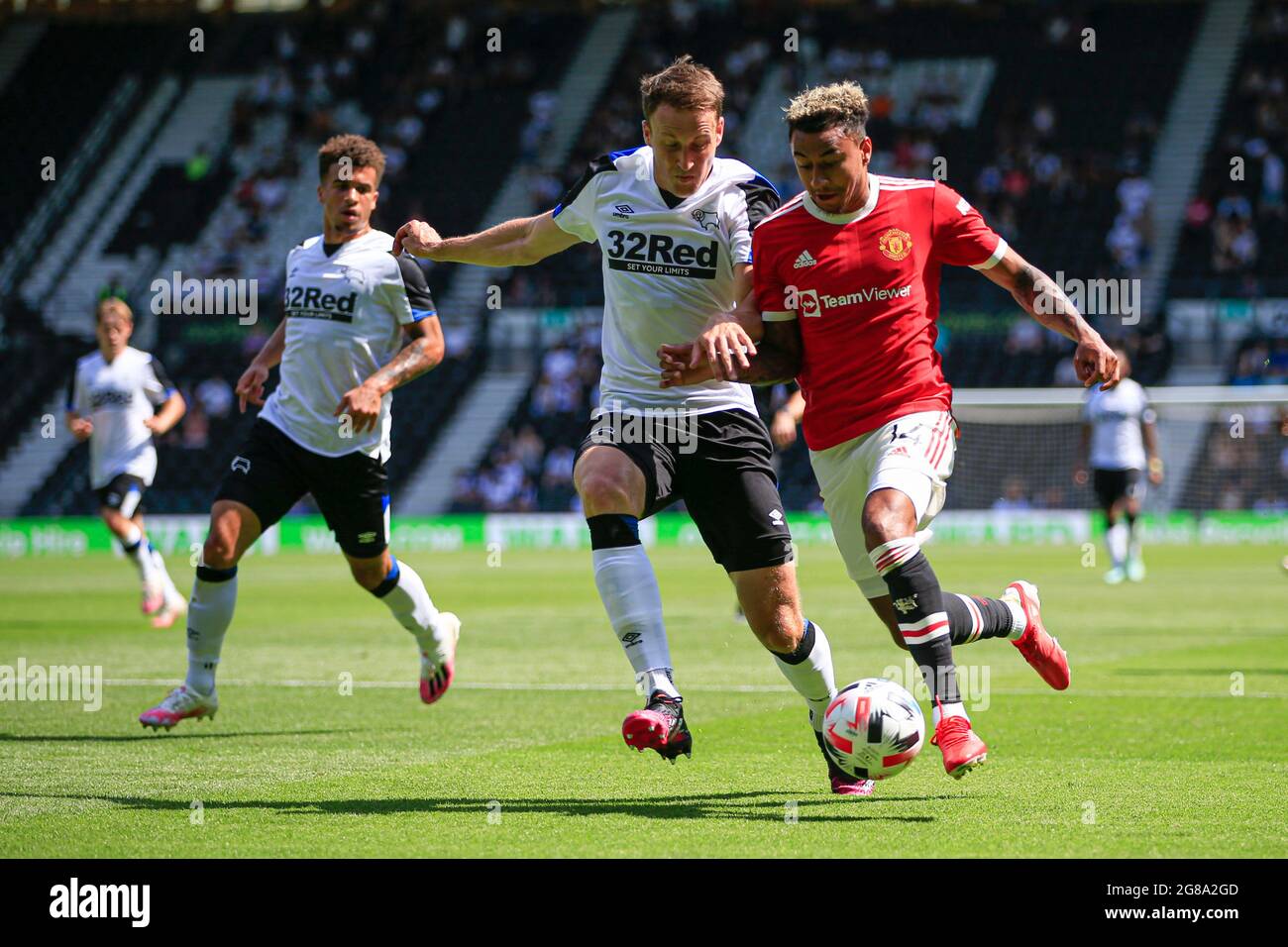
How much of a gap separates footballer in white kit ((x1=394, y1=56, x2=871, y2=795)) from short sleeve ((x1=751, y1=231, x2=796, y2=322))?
0.13 meters

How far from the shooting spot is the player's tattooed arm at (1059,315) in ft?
20.8

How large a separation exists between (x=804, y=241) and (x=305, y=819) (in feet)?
9.09

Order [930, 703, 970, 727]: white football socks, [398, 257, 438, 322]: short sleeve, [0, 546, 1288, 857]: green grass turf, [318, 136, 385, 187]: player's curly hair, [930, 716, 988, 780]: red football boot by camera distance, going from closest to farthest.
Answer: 1. [0, 546, 1288, 857]: green grass turf
2. [930, 716, 988, 780]: red football boot
3. [930, 703, 970, 727]: white football socks
4. [318, 136, 385, 187]: player's curly hair
5. [398, 257, 438, 322]: short sleeve

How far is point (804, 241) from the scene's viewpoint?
21.3 feet

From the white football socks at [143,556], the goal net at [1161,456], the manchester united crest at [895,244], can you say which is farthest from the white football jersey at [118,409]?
the goal net at [1161,456]

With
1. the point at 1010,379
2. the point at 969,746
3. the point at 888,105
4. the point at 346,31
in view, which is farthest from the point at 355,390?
the point at 346,31

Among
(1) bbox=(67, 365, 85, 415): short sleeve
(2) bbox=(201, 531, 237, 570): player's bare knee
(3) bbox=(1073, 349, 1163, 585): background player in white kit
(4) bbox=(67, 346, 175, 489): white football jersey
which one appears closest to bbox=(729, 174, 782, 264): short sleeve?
(2) bbox=(201, 531, 237, 570): player's bare knee

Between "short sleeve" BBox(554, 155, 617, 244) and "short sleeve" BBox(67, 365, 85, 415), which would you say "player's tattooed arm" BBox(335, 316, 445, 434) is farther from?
"short sleeve" BBox(67, 365, 85, 415)

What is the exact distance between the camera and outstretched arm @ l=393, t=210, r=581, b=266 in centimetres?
710

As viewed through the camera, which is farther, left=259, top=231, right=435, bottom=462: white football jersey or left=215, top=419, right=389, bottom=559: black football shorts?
left=259, top=231, right=435, bottom=462: white football jersey

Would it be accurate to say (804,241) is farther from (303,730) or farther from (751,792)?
(303,730)

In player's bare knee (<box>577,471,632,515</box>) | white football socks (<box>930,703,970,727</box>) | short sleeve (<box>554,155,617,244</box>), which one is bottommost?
white football socks (<box>930,703,970,727</box>)

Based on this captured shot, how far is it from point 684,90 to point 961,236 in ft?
3.94

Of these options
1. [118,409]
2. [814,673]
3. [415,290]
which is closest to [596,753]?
[814,673]
